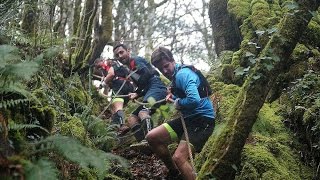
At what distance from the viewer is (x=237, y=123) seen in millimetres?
4324

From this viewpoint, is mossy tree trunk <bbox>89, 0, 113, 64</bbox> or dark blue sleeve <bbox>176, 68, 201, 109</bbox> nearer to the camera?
dark blue sleeve <bbox>176, 68, 201, 109</bbox>

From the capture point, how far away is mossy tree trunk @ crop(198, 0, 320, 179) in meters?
4.27

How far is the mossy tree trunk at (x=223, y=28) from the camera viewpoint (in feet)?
34.8

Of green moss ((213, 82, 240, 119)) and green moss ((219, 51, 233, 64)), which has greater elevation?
green moss ((219, 51, 233, 64))

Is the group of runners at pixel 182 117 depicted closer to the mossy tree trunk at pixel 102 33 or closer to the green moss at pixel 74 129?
the green moss at pixel 74 129

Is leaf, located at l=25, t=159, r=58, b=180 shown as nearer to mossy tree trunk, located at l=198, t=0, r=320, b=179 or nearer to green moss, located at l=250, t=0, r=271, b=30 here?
mossy tree trunk, located at l=198, t=0, r=320, b=179

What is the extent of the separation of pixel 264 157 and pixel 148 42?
1509 cm

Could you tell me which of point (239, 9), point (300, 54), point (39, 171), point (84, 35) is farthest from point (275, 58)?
point (239, 9)

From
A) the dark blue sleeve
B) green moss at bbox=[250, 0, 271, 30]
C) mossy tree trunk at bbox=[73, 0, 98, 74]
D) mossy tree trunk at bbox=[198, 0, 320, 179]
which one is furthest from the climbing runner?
mossy tree trunk at bbox=[198, 0, 320, 179]

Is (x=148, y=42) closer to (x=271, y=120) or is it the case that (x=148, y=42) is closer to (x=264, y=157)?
(x=271, y=120)

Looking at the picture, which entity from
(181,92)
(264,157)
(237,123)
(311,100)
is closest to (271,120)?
(311,100)

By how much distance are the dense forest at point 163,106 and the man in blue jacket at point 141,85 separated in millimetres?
403

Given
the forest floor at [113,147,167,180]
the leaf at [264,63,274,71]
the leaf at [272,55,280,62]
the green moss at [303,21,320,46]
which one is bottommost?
the forest floor at [113,147,167,180]

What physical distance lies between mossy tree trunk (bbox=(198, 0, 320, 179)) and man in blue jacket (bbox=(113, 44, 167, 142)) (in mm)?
3401
